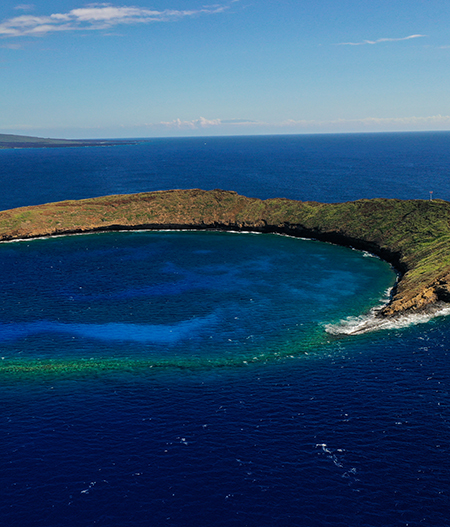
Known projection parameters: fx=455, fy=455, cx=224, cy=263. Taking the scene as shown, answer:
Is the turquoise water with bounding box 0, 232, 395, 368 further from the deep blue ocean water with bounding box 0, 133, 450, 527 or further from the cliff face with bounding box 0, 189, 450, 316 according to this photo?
the cliff face with bounding box 0, 189, 450, 316

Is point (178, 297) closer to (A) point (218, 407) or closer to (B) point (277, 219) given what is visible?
(A) point (218, 407)

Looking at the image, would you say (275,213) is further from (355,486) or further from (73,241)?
(355,486)

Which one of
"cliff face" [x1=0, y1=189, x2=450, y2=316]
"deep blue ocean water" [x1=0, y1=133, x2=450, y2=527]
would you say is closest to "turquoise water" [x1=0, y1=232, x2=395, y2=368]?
"deep blue ocean water" [x1=0, y1=133, x2=450, y2=527]

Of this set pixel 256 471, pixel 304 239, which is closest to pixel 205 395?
pixel 256 471

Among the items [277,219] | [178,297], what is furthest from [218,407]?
[277,219]

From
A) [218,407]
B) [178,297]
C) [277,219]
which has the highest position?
[277,219]

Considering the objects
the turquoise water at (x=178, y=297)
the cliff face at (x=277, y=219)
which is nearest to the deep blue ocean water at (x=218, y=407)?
the turquoise water at (x=178, y=297)

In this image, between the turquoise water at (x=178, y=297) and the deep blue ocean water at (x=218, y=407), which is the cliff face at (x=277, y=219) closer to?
the turquoise water at (x=178, y=297)
